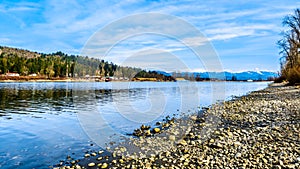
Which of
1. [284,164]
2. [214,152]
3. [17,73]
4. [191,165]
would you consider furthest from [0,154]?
[17,73]

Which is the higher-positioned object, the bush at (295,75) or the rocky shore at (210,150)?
the bush at (295,75)

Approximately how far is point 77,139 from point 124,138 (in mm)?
2528

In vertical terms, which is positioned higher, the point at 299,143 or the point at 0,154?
the point at 299,143

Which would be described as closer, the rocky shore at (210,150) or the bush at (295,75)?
the rocky shore at (210,150)

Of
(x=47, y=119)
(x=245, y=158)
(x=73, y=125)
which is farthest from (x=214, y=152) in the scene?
(x=47, y=119)

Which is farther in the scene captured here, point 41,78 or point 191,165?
point 41,78

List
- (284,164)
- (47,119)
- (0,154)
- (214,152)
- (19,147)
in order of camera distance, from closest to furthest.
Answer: (284,164) < (214,152) < (0,154) < (19,147) < (47,119)

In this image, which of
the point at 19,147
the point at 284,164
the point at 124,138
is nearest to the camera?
the point at 284,164

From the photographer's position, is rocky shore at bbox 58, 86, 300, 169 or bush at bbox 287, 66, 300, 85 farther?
bush at bbox 287, 66, 300, 85

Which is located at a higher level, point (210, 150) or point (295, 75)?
point (295, 75)

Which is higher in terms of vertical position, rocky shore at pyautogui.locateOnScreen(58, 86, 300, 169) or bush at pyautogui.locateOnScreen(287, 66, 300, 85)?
bush at pyautogui.locateOnScreen(287, 66, 300, 85)

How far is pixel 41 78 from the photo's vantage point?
14050 cm

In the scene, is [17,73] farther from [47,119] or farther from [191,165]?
[191,165]

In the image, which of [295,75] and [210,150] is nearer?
[210,150]
